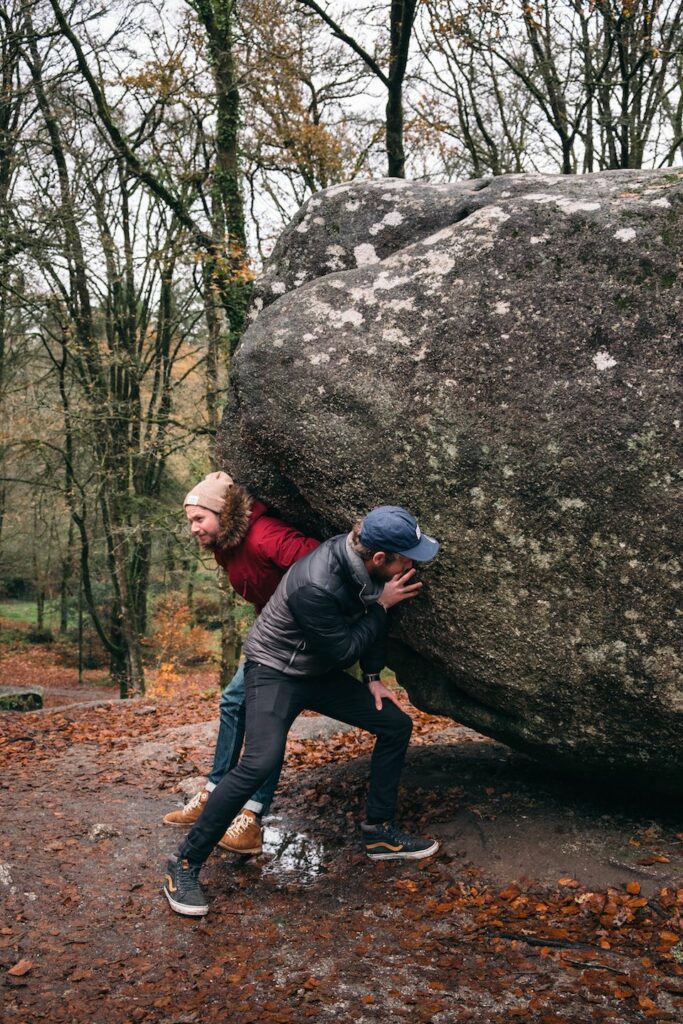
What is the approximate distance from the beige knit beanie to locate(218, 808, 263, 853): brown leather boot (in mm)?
2155

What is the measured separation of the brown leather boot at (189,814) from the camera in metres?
5.98

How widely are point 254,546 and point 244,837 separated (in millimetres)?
1990

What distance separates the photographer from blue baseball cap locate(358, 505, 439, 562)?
4340 mm

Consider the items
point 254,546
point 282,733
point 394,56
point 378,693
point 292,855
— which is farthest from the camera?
point 394,56

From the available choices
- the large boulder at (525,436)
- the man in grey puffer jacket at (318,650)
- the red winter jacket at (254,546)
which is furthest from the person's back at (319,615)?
the large boulder at (525,436)

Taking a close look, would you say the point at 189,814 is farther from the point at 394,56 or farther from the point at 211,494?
the point at 394,56

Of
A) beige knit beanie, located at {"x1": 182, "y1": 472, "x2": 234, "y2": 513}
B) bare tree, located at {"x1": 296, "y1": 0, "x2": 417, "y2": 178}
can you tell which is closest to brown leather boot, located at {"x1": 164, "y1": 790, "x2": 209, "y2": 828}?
beige knit beanie, located at {"x1": 182, "y1": 472, "x2": 234, "y2": 513}

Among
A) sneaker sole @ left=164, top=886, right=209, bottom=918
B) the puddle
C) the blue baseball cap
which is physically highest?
the blue baseball cap

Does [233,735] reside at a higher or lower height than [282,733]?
lower

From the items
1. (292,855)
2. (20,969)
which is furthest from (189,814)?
(20,969)

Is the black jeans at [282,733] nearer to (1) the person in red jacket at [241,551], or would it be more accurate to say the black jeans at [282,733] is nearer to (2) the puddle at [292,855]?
(1) the person in red jacket at [241,551]

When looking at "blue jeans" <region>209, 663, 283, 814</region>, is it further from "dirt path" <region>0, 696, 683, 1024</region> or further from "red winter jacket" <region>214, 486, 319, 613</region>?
"red winter jacket" <region>214, 486, 319, 613</region>

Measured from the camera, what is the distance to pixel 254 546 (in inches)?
203

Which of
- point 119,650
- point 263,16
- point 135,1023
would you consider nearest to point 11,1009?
point 135,1023
